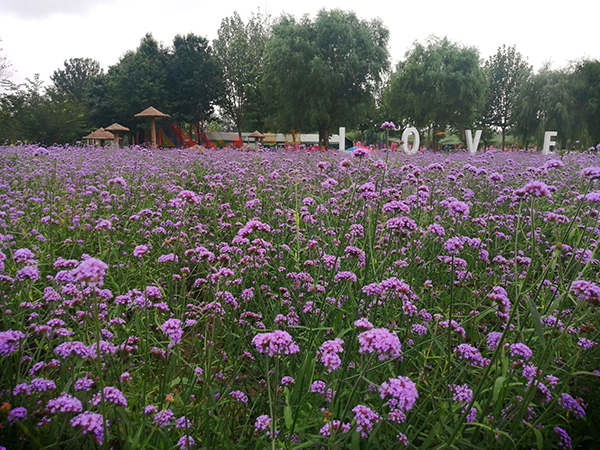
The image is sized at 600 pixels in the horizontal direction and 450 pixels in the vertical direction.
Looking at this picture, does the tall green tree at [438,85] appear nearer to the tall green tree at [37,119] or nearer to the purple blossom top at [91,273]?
the tall green tree at [37,119]

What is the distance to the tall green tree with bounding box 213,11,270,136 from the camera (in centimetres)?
4206

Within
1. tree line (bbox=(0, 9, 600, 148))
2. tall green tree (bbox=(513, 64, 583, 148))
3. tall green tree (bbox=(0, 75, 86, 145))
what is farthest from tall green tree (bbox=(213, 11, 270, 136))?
tall green tree (bbox=(513, 64, 583, 148))

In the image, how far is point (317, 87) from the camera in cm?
2906

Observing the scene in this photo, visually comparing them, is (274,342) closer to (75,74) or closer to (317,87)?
(317,87)

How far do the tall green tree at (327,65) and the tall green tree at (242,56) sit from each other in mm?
11804

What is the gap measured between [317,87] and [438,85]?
35.4ft

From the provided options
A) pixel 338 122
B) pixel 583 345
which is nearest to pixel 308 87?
pixel 338 122

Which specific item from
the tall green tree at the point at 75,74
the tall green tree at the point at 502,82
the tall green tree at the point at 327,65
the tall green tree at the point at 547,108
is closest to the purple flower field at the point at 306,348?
the tall green tree at the point at 327,65

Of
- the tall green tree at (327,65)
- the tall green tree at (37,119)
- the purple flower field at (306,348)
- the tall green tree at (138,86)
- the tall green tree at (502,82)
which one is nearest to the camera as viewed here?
the purple flower field at (306,348)

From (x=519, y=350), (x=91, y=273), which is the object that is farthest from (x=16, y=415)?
(x=519, y=350)

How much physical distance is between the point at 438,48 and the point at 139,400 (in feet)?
124

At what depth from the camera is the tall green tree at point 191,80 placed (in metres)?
43.6

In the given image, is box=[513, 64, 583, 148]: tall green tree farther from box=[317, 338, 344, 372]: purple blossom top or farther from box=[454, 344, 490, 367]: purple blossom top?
box=[317, 338, 344, 372]: purple blossom top

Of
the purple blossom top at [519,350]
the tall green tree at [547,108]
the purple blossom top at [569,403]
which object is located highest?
the tall green tree at [547,108]
